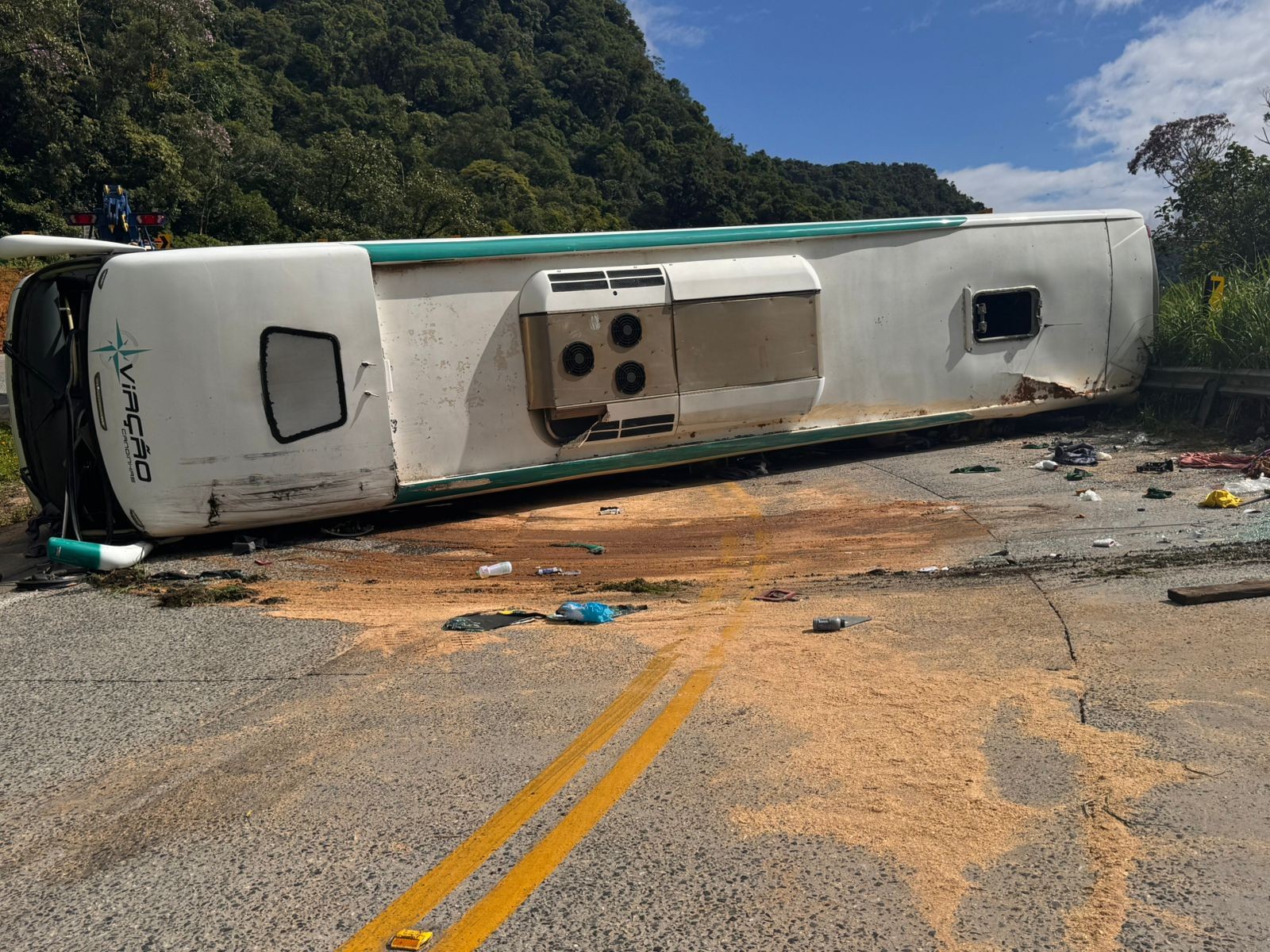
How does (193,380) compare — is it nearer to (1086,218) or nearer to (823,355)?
(823,355)

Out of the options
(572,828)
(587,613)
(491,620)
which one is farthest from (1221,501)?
(572,828)

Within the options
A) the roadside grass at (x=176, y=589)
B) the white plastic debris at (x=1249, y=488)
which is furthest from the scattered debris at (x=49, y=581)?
the white plastic debris at (x=1249, y=488)

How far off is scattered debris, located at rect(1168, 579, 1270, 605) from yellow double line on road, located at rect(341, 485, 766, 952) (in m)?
2.48

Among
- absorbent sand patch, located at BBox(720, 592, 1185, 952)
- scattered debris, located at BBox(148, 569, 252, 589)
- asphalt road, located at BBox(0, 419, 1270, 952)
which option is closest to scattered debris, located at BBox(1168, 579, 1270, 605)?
asphalt road, located at BBox(0, 419, 1270, 952)

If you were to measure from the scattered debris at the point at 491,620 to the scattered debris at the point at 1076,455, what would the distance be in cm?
665

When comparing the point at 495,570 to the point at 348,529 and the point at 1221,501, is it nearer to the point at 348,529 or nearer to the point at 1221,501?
the point at 348,529

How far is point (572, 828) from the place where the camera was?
3262 mm

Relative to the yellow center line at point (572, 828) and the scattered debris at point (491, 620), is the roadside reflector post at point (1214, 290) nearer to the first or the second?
the scattered debris at point (491, 620)

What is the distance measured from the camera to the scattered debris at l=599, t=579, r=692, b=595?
659 centimetres

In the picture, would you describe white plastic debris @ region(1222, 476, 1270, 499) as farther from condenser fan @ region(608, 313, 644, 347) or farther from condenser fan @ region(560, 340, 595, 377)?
condenser fan @ region(560, 340, 595, 377)

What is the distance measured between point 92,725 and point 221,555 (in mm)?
3859

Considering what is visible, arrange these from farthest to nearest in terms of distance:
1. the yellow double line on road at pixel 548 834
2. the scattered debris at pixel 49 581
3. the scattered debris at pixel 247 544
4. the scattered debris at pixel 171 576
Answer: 1. the scattered debris at pixel 247 544
2. the scattered debris at pixel 171 576
3. the scattered debris at pixel 49 581
4. the yellow double line on road at pixel 548 834

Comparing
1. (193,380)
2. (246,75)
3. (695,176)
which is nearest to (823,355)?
(193,380)

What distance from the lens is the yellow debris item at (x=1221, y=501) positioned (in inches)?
307
